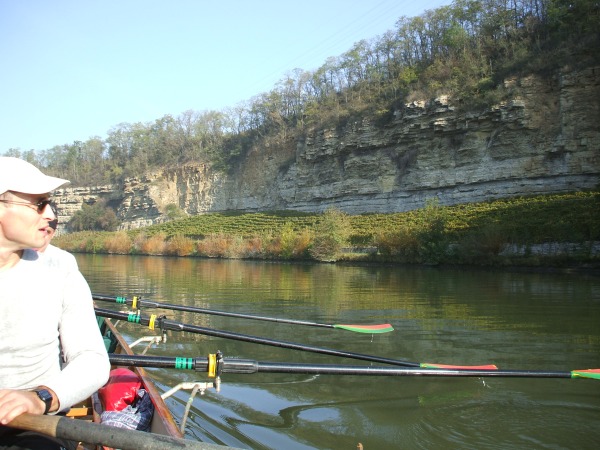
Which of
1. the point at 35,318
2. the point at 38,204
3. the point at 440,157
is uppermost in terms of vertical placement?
the point at 440,157

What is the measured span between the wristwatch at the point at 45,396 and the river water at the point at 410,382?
272cm

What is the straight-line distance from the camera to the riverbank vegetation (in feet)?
80.1

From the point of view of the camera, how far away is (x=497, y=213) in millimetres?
31672

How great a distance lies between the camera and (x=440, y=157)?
4238 cm

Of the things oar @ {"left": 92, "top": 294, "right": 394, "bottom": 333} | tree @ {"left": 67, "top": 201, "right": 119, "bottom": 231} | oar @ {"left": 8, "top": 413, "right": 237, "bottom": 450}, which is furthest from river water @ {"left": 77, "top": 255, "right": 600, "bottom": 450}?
tree @ {"left": 67, "top": 201, "right": 119, "bottom": 231}

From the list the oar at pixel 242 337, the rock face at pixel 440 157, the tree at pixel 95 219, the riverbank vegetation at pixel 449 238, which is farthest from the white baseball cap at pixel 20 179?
the tree at pixel 95 219

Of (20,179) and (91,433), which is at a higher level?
(20,179)

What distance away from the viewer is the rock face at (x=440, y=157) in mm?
34875

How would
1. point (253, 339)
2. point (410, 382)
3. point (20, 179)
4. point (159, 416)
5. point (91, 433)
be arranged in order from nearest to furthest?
point (91, 433), point (20, 179), point (159, 416), point (253, 339), point (410, 382)

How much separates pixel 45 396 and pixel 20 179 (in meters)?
0.86

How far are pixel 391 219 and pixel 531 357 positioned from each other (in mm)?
33995

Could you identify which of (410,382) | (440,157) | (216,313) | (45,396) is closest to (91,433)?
(45,396)

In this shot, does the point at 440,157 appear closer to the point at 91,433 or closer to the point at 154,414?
the point at 154,414

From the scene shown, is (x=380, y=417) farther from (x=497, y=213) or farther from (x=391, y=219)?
(x=391, y=219)
